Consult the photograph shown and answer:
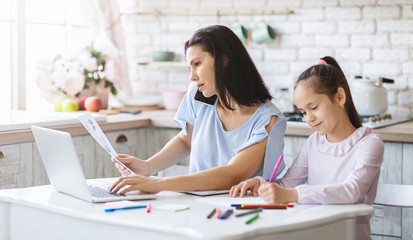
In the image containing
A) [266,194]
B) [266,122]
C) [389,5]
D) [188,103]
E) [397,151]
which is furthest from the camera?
[389,5]

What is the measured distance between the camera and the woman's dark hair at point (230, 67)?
7.48 ft

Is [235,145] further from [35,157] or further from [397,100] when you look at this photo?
[397,100]

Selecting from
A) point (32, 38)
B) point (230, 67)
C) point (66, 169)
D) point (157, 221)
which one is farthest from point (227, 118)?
point (32, 38)

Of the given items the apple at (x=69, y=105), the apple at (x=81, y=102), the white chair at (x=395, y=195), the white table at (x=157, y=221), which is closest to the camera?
the white table at (x=157, y=221)

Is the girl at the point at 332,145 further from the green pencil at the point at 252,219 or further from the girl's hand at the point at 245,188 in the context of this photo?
the green pencil at the point at 252,219

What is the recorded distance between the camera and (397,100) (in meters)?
3.67

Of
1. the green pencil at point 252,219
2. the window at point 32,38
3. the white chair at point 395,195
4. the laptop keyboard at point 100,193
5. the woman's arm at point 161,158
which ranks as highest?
the window at point 32,38

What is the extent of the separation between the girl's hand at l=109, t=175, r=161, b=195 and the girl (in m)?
0.24

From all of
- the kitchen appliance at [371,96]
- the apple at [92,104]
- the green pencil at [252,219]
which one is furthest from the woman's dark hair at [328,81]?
the apple at [92,104]

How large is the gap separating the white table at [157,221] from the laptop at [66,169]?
0.03m

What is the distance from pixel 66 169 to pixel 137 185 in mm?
221

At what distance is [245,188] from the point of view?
1991mm

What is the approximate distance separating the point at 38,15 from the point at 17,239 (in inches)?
92.6

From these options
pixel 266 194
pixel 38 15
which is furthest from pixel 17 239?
pixel 38 15
